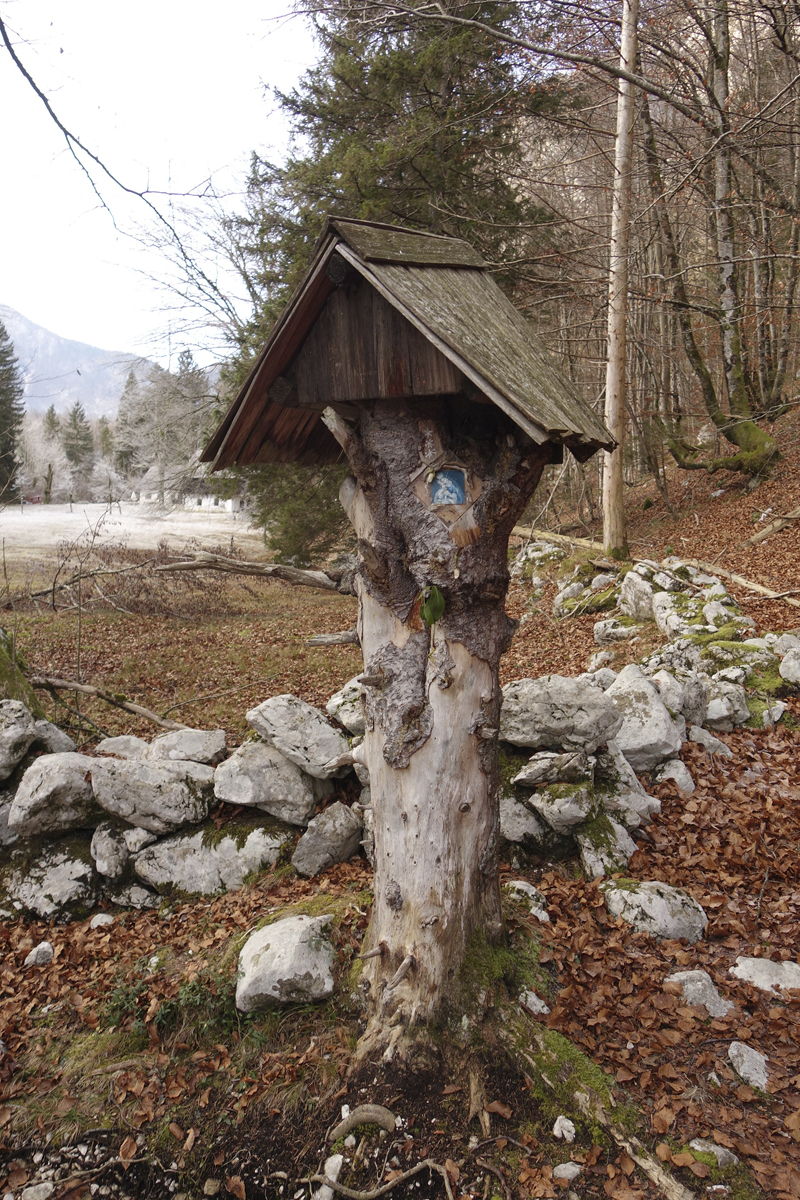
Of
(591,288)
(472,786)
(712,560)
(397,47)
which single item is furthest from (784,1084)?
(397,47)

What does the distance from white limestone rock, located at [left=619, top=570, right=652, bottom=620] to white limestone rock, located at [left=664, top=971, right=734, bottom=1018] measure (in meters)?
6.74

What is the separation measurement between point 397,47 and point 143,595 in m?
12.8

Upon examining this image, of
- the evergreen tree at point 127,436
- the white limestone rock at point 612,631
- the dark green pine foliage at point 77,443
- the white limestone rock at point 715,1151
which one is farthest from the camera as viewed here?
the dark green pine foliage at point 77,443

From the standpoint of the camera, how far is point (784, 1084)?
2.95m

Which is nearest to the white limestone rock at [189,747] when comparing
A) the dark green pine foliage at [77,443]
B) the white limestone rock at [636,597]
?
the white limestone rock at [636,597]

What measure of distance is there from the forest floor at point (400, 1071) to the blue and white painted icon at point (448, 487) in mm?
2247

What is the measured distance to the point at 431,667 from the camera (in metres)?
3.02

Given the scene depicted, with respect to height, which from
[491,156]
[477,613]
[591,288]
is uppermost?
[491,156]

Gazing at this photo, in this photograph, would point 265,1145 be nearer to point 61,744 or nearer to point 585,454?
point 585,454

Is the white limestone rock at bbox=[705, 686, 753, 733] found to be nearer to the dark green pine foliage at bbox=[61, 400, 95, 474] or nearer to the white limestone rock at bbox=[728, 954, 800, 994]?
the white limestone rock at bbox=[728, 954, 800, 994]

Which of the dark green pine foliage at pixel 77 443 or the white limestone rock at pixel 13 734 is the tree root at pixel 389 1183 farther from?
the dark green pine foliage at pixel 77 443

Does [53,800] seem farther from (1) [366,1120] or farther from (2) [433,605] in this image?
(2) [433,605]

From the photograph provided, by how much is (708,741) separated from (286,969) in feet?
13.7

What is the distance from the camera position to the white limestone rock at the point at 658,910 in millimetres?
3793
